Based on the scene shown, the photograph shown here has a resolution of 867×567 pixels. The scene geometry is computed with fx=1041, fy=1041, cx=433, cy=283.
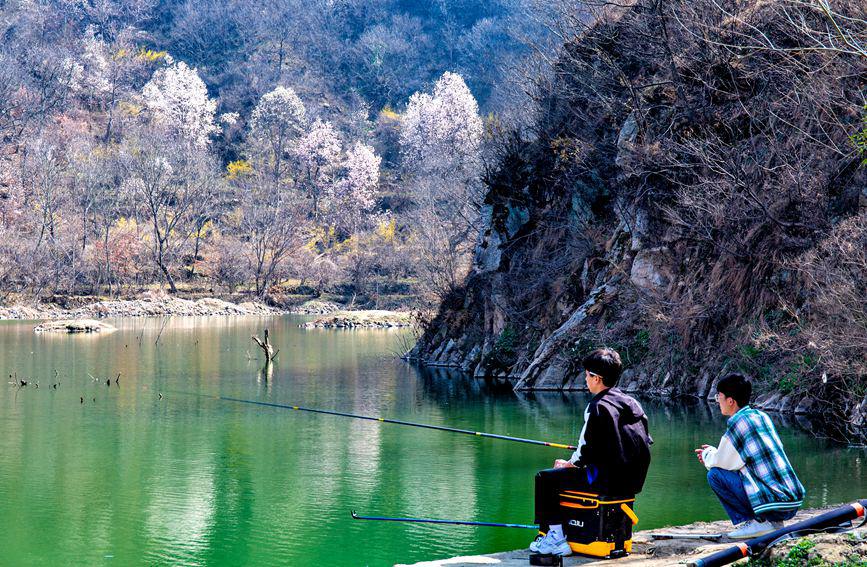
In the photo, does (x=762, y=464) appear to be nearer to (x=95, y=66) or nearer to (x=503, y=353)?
(x=503, y=353)

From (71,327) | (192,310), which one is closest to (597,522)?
(71,327)

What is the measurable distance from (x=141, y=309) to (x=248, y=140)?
106ft

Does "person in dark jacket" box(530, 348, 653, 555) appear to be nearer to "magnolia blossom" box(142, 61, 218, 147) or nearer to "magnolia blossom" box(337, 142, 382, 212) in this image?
"magnolia blossom" box(337, 142, 382, 212)

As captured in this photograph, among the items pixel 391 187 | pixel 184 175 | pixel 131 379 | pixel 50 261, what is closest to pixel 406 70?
pixel 391 187

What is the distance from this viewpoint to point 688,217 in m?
23.1

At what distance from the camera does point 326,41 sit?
10881 cm

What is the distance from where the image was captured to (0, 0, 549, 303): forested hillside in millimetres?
65562

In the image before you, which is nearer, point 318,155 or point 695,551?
point 695,551

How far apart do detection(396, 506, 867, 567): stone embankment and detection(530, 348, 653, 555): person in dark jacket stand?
0.40 m

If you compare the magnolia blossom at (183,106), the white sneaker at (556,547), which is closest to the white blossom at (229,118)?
the magnolia blossom at (183,106)

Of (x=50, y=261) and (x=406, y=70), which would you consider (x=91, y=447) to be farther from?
(x=406, y=70)

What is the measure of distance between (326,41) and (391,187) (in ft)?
90.9

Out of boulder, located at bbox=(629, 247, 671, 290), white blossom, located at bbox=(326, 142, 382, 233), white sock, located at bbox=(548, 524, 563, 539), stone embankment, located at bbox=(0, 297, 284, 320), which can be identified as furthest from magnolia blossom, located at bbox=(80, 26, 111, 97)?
white sock, located at bbox=(548, 524, 563, 539)

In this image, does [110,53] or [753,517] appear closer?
[753,517]
